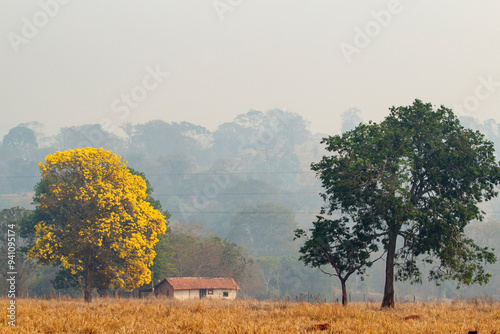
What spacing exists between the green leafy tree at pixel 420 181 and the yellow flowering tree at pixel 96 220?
22.0 m

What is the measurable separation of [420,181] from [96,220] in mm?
27974

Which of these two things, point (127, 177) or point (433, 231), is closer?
point (433, 231)

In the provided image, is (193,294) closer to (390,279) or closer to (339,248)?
(339,248)

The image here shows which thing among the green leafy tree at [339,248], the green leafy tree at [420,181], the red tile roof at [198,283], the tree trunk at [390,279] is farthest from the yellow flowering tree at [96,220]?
the tree trunk at [390,279]

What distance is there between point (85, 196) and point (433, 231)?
2966 centimetres

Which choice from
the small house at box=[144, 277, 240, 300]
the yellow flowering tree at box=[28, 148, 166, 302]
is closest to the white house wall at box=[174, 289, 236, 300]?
the small house at box=[144, 277, 240, 300]

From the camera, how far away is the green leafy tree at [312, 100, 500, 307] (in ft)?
106

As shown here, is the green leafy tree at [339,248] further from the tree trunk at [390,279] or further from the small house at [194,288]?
the small house at [194,288]

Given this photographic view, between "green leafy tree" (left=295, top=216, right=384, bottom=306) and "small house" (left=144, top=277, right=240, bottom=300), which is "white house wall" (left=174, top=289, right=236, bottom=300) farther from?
"green leafy tree" (left=295, top=216, right=384, bottom=306)

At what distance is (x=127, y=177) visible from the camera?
51719 millimetres

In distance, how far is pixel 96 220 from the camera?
161 ft

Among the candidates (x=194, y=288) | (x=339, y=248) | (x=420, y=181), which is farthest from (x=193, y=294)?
(x=420, y=181)

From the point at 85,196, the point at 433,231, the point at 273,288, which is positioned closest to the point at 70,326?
the point at 433,231

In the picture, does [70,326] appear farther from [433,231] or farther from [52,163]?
[52,163]
